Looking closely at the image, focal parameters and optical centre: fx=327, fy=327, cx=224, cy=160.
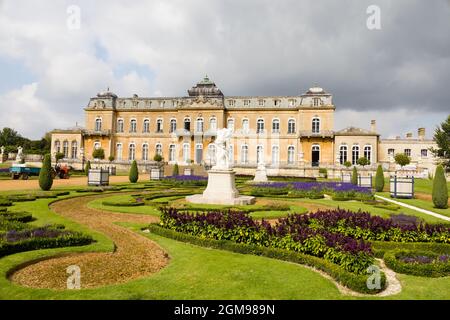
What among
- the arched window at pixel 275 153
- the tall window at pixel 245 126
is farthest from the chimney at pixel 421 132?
the tall window at pixel 245 126

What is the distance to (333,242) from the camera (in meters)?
6.20

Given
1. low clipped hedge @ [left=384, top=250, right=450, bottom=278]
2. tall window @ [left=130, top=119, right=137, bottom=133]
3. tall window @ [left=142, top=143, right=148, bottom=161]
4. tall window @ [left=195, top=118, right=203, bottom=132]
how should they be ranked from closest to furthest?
low clipped hedge @ [left=384, top=250, right=450, bottom=278], tall window @ [left=195, top=118, right=203, bottom=132], tall window @ [left=142, top=143, right=148, bottom=161], tall window @ [left=130, top=119, right=137, bottom=133]

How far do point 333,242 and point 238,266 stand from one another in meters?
1.87

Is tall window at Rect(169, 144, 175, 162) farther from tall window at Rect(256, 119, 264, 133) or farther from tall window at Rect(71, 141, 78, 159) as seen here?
tall window at Rect(71, 141, 78, 159)

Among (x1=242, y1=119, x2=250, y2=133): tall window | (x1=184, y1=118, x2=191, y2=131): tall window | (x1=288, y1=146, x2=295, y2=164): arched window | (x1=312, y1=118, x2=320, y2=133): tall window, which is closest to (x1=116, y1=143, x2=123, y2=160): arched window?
(x1=184, y1=118, x2=191, y2=131): tall window

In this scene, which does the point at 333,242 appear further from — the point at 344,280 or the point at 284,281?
the point at 284,281

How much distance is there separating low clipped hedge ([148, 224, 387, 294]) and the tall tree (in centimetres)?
3995

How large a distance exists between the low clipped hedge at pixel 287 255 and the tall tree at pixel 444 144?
131ft

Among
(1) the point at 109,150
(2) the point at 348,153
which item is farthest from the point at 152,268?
(1) the point at 109,150

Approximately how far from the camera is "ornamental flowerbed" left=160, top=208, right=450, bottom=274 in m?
5.77

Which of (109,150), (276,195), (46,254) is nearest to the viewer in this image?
(46,254)

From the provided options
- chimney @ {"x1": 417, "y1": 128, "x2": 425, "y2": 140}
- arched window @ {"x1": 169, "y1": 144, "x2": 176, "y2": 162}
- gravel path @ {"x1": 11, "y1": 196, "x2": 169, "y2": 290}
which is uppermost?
chimney @ {"x1": 417, "y1": 128, "x2": 425, "y2": 140}

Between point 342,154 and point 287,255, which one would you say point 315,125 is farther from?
point 287,255
